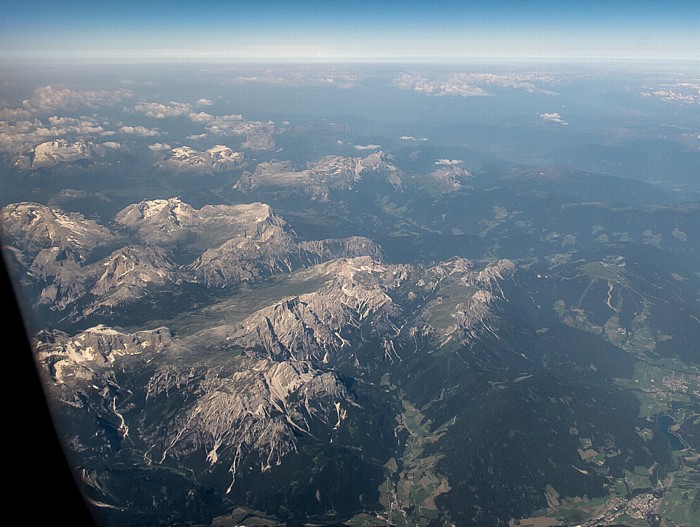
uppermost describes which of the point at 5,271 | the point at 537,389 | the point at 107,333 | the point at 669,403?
the point at 5,271

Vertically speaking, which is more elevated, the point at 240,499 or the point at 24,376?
the point at 24,376

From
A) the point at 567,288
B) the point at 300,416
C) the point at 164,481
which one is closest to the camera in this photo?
the point at 164,481

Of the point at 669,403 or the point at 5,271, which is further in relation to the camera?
the point at 669,403

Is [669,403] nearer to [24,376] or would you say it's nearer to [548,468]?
[548,468]

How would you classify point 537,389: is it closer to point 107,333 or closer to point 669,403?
point 669,403

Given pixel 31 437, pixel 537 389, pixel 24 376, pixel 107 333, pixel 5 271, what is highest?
pixel 5 271

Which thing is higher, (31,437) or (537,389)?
(31,437)

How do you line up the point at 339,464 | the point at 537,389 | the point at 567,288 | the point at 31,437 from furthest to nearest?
the point at 567,288 → the point at 537,389 → the point at 339,464 → the point at 31,437

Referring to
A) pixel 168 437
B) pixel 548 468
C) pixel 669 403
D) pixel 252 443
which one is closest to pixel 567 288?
pixel 669 403

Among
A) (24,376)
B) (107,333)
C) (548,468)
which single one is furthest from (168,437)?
(24,376)
